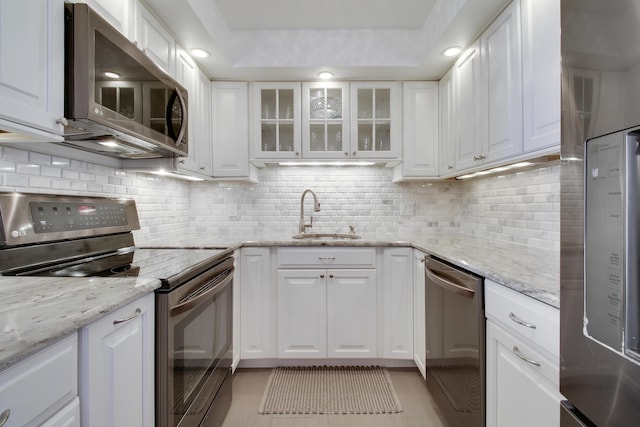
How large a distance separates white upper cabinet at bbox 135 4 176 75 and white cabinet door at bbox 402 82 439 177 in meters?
1.77

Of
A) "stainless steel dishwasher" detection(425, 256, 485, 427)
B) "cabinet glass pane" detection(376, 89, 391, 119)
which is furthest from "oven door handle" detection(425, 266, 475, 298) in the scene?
"cabinet glass pane" detection(376, 89, 391, 119)

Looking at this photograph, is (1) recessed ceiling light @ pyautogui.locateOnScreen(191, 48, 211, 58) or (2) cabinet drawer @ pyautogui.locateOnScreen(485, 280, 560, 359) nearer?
(2) cabinet drawer @ pyautogui.locateOnScreen(485, 280, 560, 359)

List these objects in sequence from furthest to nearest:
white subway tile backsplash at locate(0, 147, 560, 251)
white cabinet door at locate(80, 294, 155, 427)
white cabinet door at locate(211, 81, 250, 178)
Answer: white subway tile backsplash at locate(0, 147, 560, 251) < white cabinet door at locate(211, 81, 250, 178) < white cabinet door at locate(80, 294, 155, 427)

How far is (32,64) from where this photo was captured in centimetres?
92

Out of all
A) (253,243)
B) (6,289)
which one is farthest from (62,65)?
(253,243)

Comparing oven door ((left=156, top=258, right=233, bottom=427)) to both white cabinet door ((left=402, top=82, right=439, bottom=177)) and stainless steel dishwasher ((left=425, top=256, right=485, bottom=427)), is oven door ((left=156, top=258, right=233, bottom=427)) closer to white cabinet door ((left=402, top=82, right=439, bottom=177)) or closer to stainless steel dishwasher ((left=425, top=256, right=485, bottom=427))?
stainless steel dishwasher ((left=425, top=256, right=485, bottom=427))

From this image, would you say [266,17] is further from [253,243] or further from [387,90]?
[253,243]

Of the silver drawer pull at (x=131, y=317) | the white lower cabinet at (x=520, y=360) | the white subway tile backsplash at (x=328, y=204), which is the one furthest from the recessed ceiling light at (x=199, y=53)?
the white lower cabinet at (x=520, y=360)

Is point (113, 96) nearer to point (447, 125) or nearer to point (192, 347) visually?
point (192, 347)

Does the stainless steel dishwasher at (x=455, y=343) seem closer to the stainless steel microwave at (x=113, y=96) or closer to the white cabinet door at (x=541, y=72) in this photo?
the white cabinet door at (x=541, y=72)

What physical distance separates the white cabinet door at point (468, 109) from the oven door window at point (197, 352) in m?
1.77

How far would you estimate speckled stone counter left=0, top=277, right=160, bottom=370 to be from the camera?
577mm

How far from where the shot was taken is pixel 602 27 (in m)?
0.55

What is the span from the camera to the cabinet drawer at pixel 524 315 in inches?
34.9
